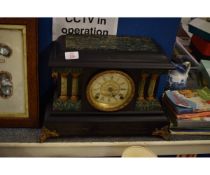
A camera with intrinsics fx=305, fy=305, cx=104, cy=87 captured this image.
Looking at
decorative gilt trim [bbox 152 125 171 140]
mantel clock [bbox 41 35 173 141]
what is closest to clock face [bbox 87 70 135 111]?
mantel clock [bbox 41 35 173 141]

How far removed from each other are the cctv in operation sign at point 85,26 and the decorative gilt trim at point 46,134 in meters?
0.32

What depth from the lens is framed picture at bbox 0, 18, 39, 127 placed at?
88 cm

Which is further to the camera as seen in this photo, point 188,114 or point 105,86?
point 188,114

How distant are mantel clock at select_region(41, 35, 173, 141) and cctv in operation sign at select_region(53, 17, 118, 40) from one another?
0.18 feet

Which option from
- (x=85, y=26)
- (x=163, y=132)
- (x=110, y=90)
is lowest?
(x=163, y=132)

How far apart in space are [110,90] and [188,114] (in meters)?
0.30

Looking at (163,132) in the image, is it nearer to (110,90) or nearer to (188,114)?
(188,114)

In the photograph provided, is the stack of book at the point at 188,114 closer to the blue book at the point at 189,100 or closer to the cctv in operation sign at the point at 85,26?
the blue book at the point at 189,100

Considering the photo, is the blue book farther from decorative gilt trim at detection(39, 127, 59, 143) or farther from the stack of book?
decorative gilt trim at detection(39, 127, 59, 143)

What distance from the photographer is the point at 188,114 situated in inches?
41.3

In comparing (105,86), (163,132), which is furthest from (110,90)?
(163,132)
